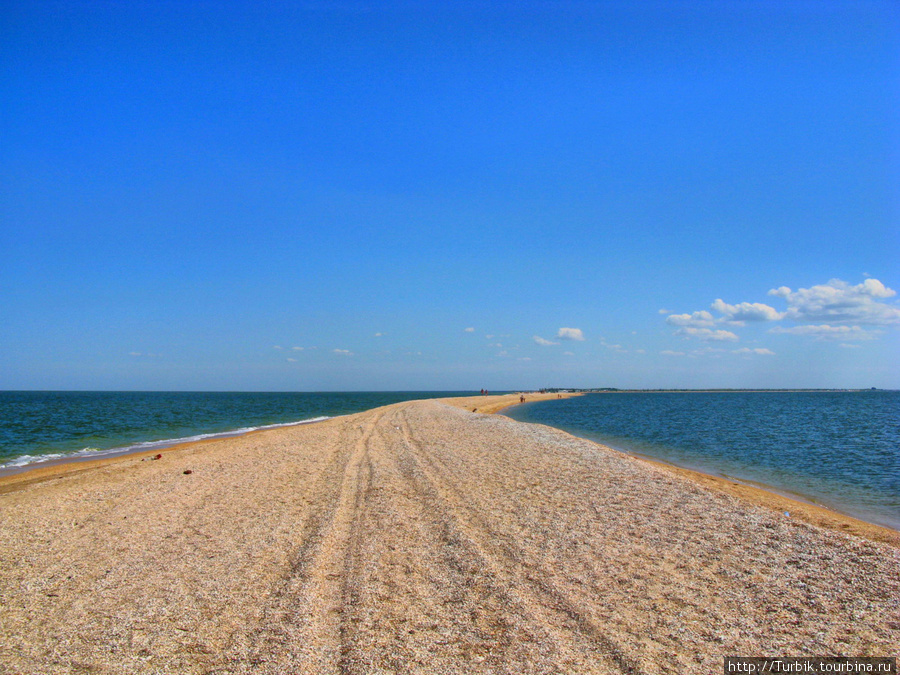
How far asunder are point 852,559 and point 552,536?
519cm

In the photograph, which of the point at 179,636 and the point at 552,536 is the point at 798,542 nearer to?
the point at 552,536

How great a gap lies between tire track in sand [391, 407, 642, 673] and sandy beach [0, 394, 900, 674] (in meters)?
0.04

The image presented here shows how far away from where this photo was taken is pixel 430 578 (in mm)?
7578

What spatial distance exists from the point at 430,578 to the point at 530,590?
1604 mm

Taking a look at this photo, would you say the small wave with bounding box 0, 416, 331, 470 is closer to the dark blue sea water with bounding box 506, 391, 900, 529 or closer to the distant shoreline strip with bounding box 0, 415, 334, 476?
the distant shoreline strip with bounding box 0, 415, 334, 476

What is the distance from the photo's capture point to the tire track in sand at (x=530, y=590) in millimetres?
5473

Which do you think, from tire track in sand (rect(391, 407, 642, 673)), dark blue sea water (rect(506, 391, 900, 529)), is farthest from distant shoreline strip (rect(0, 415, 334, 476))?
dark blue sea water (rect(506, 391, 900, 529))

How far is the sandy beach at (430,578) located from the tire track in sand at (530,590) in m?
0.04

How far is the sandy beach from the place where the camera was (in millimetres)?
5578

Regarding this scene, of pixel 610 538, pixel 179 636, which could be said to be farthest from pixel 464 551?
pixel 179 636

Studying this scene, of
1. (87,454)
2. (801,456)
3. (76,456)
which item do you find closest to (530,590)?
(801,456)

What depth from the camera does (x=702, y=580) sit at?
7.45 metres

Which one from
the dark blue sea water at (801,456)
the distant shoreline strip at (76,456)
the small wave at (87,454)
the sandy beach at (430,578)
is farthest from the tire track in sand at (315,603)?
the small wave at (87,454)

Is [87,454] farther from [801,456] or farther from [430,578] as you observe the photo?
[801,456]
